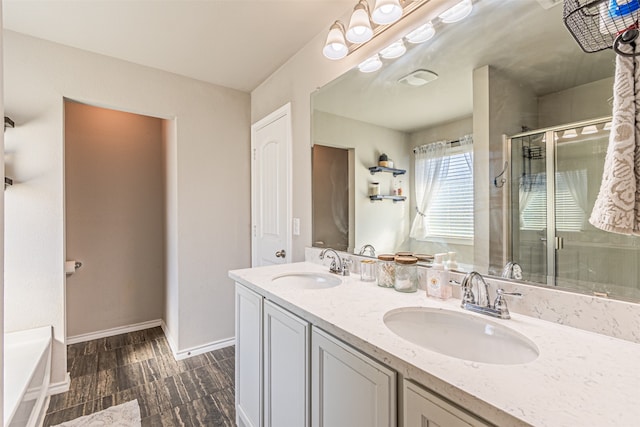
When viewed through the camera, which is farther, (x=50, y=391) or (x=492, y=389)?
(x=50, y=391)

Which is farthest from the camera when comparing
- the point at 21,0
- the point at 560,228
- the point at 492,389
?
the point at 21,0

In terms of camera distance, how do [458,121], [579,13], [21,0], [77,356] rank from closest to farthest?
[579,13], [458,121], [21,0], [77,356]

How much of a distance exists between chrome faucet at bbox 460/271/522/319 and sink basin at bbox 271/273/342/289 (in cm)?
71

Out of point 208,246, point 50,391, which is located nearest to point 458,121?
point 208,246

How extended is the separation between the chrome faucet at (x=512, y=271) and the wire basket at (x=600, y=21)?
687 millimetres

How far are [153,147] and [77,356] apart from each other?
6.93ft

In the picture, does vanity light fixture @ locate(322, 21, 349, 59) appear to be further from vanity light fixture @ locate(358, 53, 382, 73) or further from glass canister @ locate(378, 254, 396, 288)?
glass canister @ locate(378, 254, 396, 288)

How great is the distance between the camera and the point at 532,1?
0.99m

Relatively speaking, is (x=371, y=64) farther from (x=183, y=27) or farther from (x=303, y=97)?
(x=183, y=27)

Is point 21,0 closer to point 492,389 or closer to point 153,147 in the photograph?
point 153,147

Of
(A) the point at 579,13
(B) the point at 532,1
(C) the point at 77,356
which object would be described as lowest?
(C) the point at 77,356

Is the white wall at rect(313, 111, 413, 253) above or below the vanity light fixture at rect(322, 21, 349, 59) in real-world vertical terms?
below

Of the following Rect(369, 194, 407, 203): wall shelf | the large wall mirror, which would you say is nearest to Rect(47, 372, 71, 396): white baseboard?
the large wall mirror

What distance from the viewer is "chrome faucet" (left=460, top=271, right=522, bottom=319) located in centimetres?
95
